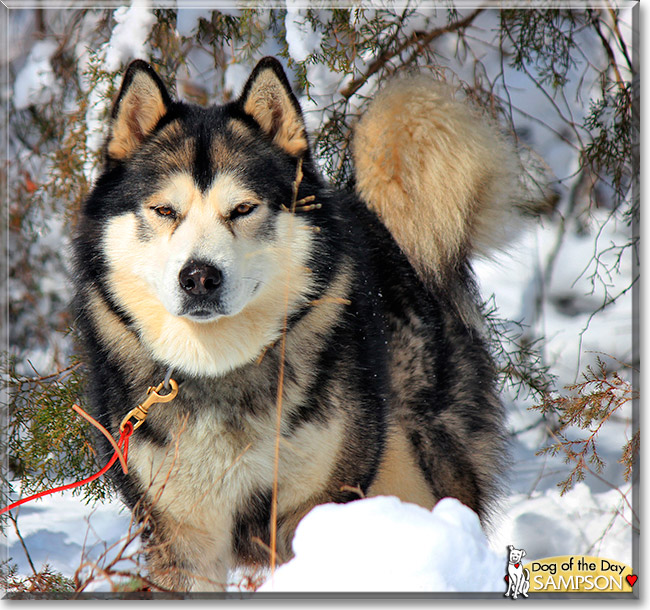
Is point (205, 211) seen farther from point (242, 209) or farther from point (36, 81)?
point (36, 81)

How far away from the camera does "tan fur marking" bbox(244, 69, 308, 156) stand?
209 cm

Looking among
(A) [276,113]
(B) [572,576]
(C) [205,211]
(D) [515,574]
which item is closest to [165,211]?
(C) [205,211]

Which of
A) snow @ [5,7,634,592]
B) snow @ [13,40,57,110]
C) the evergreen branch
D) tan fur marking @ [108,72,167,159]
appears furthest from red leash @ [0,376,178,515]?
snow @ [13,40,57,110]

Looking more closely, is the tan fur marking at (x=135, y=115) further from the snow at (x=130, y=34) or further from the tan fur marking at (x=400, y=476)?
the tan fur marking at (x=400, y=476)

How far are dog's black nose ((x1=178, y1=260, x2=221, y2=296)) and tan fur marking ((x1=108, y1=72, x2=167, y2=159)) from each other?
1.86ft

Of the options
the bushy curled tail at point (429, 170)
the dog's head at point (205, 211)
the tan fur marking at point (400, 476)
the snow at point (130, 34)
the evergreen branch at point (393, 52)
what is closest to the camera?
the dog's head at point (205, 211)

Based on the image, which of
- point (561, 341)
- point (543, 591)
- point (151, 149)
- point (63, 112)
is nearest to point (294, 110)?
point (151, 149)

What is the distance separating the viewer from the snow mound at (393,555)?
158cm

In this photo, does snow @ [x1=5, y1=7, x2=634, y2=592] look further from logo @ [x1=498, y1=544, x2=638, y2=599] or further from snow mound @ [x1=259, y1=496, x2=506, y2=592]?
logo @ [x1=498, y1=544, x2=638, y2=599]

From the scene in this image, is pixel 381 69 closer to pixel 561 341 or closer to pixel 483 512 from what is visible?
pixel 483 512

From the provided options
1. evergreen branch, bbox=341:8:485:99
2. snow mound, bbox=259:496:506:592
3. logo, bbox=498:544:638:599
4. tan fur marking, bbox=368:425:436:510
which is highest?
evergreen branch, bbox=341:8:485:99

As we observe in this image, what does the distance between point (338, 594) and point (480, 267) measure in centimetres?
374

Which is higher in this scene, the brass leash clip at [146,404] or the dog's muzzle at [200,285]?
the dog's muzzle at [200,285]

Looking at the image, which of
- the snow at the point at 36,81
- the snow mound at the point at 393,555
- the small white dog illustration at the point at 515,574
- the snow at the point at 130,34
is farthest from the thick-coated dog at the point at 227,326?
the snow at the point at 36,81
